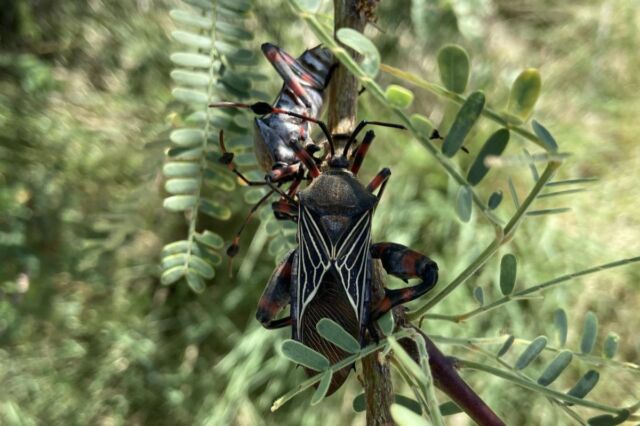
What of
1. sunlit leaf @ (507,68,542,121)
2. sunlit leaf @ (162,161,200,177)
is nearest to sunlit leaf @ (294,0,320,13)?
sunlit leaf @ (507,68,542,121)

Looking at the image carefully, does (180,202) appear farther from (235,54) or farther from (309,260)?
(309,260)

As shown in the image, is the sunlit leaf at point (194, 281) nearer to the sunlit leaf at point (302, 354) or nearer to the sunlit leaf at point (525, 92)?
the sunlit leaf at point (302, 354)

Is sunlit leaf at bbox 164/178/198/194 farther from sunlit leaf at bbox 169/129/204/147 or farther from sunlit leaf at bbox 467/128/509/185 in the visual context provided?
sunlit leaf at bbox 467/128/509/185

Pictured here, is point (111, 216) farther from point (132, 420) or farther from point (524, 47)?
point (524, 47)

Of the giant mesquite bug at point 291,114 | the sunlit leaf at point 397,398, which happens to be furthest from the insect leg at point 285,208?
the sunlit leaf at point 397,398

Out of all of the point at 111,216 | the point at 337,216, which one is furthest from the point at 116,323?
the point at 337,216

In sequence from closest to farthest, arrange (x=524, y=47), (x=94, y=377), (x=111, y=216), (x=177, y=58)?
(x=177, y=58) < (x=111, y=216) < (x=94, y=377) < (x=524, y=47)
